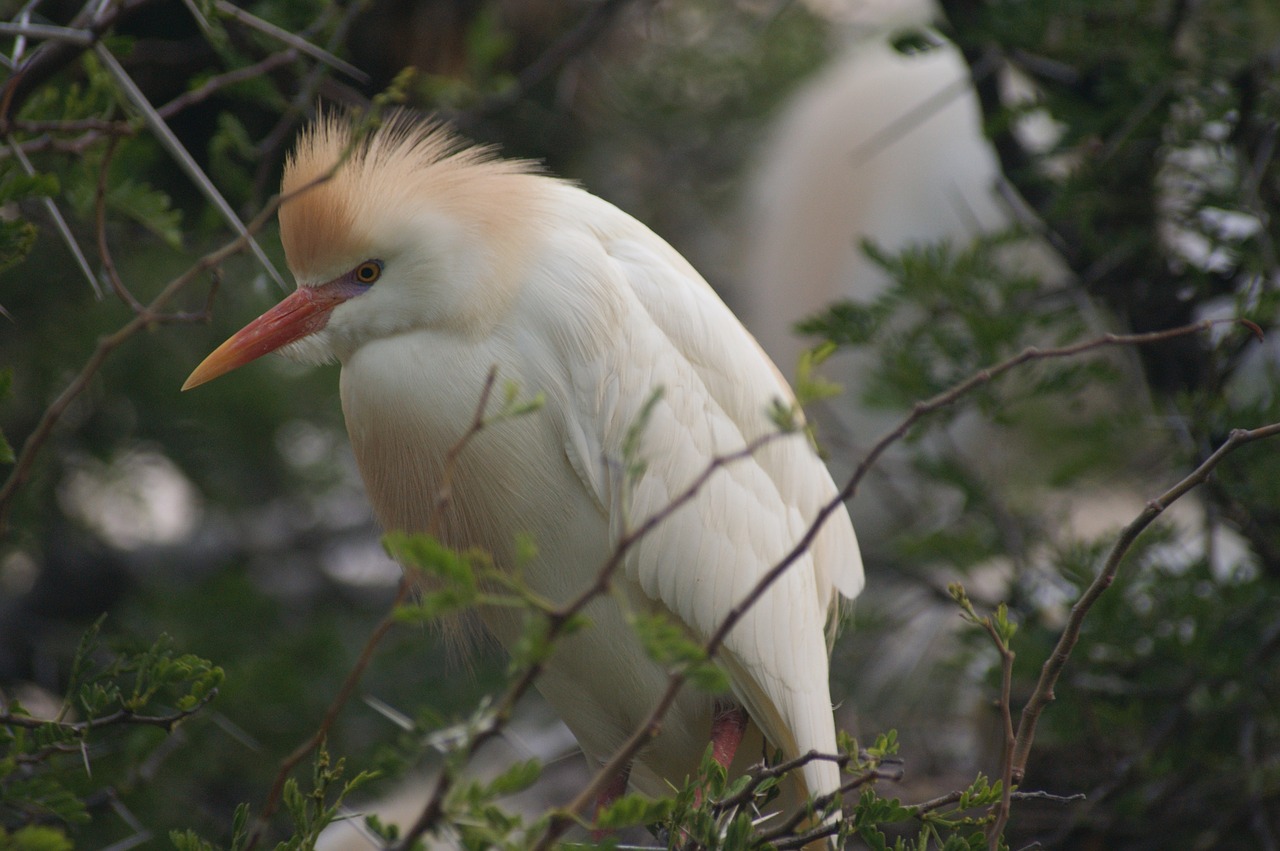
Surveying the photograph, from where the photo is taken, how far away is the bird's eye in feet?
5.79

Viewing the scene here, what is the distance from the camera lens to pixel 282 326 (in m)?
1.76

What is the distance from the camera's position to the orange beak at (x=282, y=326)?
68.1 inches

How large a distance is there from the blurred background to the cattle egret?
0.21 meters

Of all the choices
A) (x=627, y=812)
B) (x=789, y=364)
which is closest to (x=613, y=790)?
(x=627, y=812)

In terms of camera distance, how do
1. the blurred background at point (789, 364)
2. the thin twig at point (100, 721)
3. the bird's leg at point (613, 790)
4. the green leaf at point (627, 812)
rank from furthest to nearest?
the blurred background at point (789, 364), the bird's leg at point (613, 790), the thin twig at point (100, 721), the green leaf at point (627, 812)

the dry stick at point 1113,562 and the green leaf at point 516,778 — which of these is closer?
the green leaf at point 516,778

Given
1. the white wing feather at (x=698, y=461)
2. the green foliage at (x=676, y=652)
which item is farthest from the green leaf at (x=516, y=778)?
the white wing feather at (x=698, y=461)

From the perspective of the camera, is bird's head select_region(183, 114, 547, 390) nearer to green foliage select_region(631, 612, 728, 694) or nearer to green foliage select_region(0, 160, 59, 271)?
green foliage select_region(0, 160, 59, 271)

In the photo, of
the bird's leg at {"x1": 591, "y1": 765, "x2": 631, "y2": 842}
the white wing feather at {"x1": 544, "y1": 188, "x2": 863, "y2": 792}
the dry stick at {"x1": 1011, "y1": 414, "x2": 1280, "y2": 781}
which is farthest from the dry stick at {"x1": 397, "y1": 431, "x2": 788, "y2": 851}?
the bird's leg at {"x1": 591, "y1": 765, "x2": 631, "y2": 842}

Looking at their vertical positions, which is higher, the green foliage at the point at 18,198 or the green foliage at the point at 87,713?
the green foliage at the point at 18,198

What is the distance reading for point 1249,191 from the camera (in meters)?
2.32

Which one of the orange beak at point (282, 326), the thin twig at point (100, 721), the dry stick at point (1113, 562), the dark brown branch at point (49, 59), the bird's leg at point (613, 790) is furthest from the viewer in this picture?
the bird's leg at point (613, 790)

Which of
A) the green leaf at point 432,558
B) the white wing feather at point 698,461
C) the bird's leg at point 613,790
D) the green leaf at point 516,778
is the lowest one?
the bird's leg at point 613,790

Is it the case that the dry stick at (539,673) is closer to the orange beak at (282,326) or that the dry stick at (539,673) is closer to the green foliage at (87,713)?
the green foliage at (87,713)
